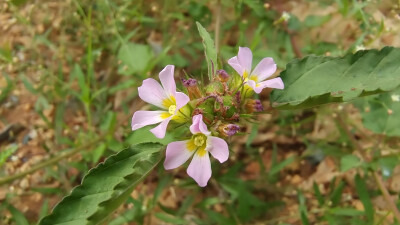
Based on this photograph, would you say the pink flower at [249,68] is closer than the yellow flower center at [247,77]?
Yes

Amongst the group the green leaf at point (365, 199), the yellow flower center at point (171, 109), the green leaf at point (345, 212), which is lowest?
the green leaf at point (345, 212)

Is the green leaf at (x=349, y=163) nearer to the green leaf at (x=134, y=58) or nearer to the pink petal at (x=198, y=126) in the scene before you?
the pink petal at (x=198, y=126)

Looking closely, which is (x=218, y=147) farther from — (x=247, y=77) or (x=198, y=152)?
(x=247, y=77)

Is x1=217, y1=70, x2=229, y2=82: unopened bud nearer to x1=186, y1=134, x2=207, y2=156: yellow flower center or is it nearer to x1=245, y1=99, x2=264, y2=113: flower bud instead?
x1=245, y1=99, x2=264, y2=113: flower bud

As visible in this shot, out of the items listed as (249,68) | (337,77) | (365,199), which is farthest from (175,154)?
(365,199)

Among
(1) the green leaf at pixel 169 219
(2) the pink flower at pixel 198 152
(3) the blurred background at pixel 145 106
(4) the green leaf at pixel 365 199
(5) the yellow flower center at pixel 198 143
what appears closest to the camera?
(2) the pink flower at pixel 198 152

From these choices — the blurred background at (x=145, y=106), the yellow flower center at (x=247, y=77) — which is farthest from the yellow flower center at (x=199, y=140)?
the blurred background at (x=145, y=106)

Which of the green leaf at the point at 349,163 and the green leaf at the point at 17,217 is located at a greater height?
the green leaf at the point at 17,217
